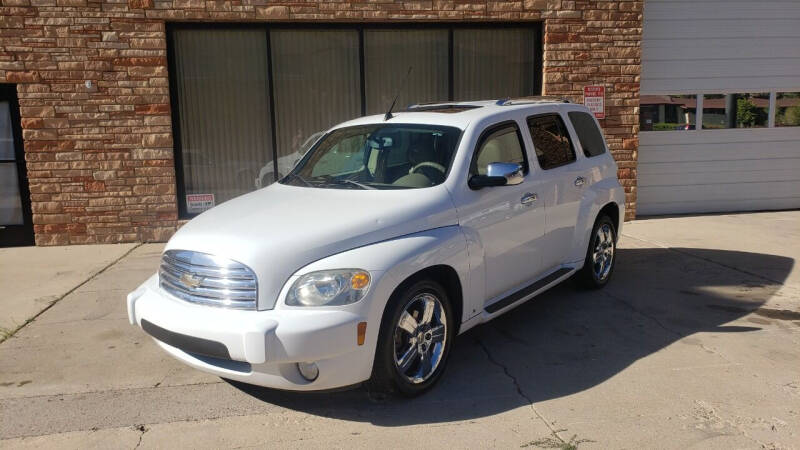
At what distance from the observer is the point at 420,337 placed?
424 cm

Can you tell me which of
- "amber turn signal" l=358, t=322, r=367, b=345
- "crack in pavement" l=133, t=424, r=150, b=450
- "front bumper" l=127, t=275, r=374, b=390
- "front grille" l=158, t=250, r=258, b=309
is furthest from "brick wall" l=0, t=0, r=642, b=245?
"amber turn signal" l=358, t=322, r=367, b=345

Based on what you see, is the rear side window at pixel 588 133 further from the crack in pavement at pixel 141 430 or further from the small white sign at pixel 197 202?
the small white sign at pixel 197 202

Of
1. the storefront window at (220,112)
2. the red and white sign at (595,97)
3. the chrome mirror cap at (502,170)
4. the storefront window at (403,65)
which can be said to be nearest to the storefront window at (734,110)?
the red and white sign at (595,97)

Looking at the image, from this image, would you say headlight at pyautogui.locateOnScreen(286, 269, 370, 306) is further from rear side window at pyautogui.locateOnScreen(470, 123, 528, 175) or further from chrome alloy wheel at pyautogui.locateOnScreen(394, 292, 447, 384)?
rear side window at pyautogui.locateOnScreen(470, 123, 528, 175)

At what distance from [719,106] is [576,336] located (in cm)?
728

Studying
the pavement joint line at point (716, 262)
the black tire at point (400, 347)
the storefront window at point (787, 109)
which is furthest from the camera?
→ the storefront window at point (787, 109)

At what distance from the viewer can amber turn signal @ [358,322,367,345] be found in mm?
3713

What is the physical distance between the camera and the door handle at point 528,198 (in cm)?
513

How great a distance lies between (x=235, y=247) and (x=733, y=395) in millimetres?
3214

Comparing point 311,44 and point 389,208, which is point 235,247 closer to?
point 389,208

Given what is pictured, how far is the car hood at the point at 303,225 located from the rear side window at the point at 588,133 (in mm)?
2328

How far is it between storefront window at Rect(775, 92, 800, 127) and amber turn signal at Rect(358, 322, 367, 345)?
9.93 m

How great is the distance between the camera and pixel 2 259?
27.8ft

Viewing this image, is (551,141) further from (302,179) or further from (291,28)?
(291,28)
